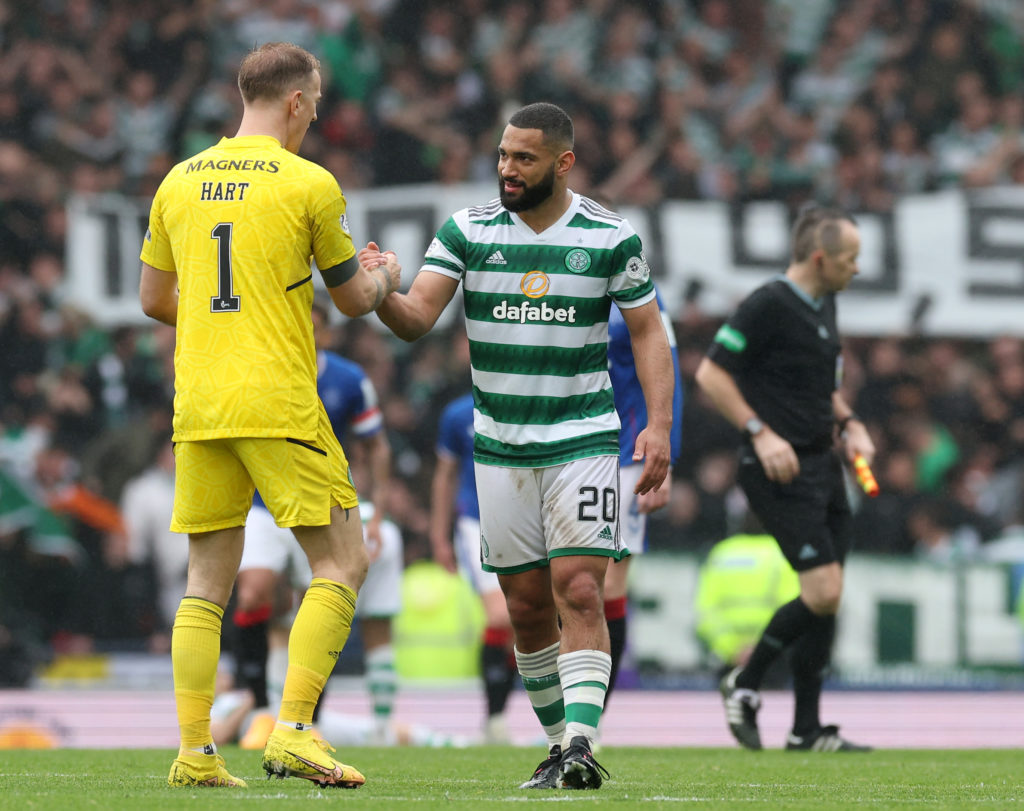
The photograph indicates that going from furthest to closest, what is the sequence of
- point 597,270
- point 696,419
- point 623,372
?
point 696,419
point 623,372
point 597,270

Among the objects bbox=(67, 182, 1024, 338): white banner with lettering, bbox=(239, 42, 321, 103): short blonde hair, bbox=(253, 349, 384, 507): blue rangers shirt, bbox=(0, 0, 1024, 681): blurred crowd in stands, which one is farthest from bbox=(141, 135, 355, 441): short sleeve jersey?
bbox=(67, 182, 1024, 338): white banner with lettering

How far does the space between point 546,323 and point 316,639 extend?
4.21 ft

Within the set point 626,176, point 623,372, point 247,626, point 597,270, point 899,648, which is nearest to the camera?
point 597,270

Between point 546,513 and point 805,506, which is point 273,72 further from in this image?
point 805,506

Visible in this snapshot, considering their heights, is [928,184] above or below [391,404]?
above

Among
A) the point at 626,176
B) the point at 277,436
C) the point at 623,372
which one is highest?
the point at 626,176

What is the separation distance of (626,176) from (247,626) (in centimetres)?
850

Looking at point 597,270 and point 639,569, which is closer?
point 597,270

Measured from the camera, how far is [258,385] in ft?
16.7

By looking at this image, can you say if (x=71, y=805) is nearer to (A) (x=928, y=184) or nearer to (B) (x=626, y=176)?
(B) (x=626, y=176)

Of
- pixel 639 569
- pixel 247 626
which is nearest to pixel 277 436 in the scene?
pixel 247 626

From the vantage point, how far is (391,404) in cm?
1463

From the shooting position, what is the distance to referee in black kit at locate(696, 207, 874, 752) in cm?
790

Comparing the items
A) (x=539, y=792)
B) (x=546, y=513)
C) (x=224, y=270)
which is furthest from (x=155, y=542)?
(x=539, y=792)
